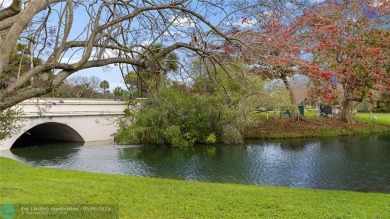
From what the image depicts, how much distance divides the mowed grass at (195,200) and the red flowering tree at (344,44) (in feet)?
7.21

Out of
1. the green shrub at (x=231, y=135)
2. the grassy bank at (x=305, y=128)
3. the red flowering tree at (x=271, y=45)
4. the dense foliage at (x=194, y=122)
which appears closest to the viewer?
the red flowering tree at (x=271, y=45)

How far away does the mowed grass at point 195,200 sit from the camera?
6.33 m

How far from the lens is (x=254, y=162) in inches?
628

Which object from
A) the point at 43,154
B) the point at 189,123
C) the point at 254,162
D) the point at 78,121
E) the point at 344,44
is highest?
the point at 344,44

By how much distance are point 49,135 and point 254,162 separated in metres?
16.9

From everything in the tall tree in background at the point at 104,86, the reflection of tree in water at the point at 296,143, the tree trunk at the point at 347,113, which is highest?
the tall tree in background at the point at 104,86

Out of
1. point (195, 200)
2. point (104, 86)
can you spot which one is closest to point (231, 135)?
point (195, 200)

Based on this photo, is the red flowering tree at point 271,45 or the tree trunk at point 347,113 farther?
the tree trunk at point 347,113

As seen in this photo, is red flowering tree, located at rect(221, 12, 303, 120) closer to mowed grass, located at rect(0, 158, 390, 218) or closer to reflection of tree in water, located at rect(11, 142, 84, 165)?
mowed grass, located at rect(0, 158, 390, 218)

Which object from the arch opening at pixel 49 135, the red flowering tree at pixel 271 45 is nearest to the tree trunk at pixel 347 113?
the arch opening at pixel 49 135

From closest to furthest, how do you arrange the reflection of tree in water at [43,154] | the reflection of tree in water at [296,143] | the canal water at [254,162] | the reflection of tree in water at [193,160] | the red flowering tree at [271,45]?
the red flowering tree at [271,45] < the canal water at [254,162] < the reflection of tree in water at [193,160] < the reflection of tree in water at [43,154] < the reflection of tree in water at [296,143]

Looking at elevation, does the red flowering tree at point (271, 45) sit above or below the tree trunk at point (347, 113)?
above

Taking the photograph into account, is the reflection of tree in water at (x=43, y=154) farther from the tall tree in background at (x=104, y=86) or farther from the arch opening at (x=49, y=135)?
the tall tree in background at (x=104, y=86)

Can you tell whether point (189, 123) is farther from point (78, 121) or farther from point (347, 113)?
point (347, 113)
